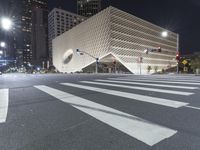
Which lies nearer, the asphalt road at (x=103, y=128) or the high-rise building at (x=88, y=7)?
the asphalt road at (x=103, y=128)

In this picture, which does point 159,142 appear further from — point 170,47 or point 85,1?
point 85,1

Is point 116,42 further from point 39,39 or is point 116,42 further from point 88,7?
point 39,39

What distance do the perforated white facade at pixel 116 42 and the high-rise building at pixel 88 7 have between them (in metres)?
84.4

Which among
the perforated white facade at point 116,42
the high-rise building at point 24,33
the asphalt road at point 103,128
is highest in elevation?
the high-rise building at point 24,33

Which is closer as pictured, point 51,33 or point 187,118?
point 187,118

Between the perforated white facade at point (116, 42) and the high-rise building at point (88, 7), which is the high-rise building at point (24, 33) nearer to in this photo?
the high-rise building at point (88, 7)

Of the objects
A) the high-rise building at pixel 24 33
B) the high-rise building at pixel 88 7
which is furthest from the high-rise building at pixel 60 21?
the high-rise building at pixel 24 33

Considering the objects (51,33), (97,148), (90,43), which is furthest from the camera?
(51,33)

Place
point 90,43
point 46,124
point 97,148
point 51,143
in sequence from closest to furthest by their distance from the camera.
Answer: point 97,148
point 51,143
point 46,124
point 90,43

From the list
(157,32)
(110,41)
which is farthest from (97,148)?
(157,32)

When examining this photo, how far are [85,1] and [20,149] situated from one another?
196 m

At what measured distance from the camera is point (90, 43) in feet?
260

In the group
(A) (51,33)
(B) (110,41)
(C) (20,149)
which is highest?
(A) (51,33)

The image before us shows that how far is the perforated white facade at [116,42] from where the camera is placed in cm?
6719
